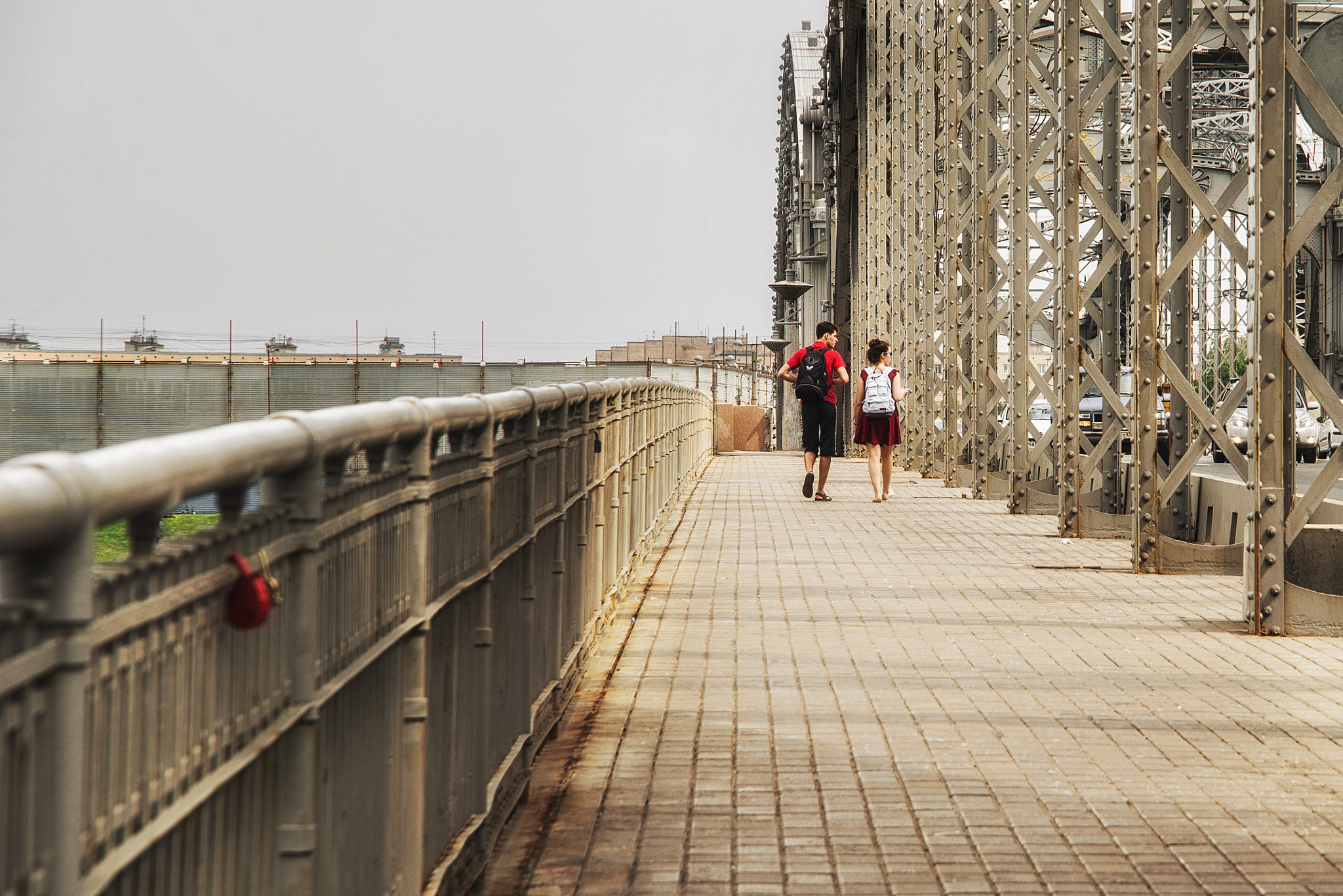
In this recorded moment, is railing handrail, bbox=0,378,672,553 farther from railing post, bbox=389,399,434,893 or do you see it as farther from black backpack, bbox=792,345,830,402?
black backpack, bbox=792,345,830,402

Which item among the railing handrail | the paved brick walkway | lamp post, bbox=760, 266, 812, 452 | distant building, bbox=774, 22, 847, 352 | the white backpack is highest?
distant building, bbox=774, 22, 847, 352

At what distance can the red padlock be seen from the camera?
6.44ft

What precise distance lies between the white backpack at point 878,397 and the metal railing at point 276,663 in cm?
1417

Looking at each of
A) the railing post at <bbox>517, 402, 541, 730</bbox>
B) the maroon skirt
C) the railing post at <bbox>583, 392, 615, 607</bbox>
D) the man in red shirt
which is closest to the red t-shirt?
the man in red shirt

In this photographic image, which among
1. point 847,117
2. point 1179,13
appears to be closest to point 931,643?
point 1179,13

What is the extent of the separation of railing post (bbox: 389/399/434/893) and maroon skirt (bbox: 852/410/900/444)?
15724mm

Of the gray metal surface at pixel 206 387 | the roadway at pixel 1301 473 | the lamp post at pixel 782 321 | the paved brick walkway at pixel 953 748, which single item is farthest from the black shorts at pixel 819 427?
the gray metal surface at pixel 206 387

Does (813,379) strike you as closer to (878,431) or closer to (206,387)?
(878,431)

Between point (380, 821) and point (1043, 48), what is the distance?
111 feet

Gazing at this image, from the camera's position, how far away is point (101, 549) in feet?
5.24

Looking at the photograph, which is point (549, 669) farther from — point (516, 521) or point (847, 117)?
point (847, 117)

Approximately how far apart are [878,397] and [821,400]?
2.37 ft

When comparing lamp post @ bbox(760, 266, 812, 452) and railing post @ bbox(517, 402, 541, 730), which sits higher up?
lamp post @ bbox(760, 266, 812, 452)

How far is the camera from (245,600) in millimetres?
1971
